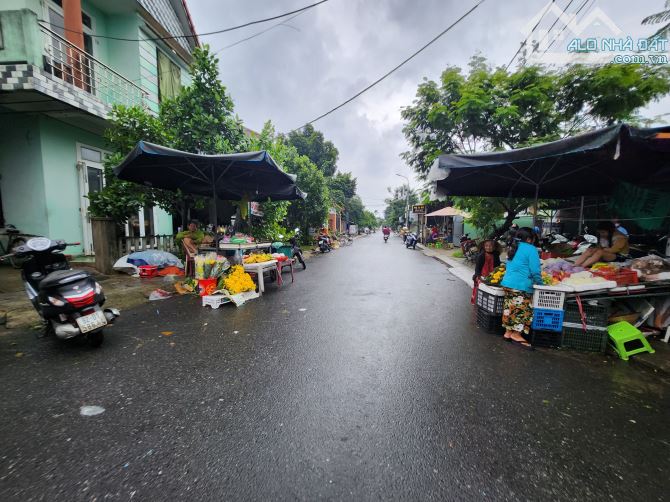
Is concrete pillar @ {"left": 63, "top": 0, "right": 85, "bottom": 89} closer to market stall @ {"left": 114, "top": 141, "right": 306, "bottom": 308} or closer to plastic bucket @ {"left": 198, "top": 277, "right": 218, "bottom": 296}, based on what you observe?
market stall @ {"left": 114, "top": 141, "right": 306, "bottom": 308}

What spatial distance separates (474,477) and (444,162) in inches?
165

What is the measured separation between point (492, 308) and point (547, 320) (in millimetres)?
672

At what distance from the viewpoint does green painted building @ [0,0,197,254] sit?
6.53 metres

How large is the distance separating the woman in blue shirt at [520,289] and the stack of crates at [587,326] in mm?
433

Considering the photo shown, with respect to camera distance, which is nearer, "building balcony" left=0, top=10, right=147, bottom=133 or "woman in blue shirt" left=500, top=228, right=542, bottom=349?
"woman in blue shirt" left=500, top=228, right=542, bottom=349

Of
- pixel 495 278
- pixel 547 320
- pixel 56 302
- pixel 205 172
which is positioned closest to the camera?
pixel 56 302

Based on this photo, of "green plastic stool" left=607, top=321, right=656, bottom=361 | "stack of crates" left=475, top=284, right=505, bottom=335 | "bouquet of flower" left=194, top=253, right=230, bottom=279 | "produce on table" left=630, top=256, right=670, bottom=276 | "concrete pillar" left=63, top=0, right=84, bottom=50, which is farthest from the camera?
"concrete pillar" left=63, top=0, right=84, bottom=50

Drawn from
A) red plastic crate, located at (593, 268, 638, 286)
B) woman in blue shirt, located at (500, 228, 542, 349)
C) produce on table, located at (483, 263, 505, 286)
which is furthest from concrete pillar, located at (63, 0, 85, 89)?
red plastic crate, located at (593, 268, 638, 286)

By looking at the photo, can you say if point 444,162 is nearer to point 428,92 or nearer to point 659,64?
point 428,92

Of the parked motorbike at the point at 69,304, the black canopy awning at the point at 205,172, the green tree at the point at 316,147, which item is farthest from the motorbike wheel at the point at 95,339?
the green tree at the point at 316,147

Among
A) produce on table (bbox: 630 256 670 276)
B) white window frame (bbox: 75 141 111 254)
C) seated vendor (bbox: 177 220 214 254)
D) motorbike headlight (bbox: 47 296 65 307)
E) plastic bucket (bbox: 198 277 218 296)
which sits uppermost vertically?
white window frame (bbox: 75 141 111 254)

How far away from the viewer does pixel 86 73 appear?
852 cm

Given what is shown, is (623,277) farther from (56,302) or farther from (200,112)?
(200,112)

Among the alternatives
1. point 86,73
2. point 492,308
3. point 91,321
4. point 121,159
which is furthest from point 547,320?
point 86,73
